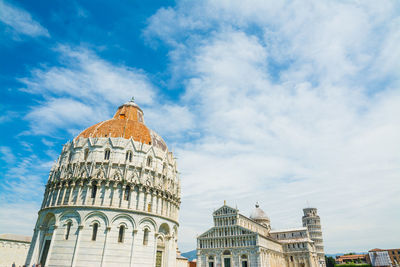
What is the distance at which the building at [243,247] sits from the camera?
216ft

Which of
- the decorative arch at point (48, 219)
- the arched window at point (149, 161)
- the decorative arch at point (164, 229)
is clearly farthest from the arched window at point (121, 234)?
the arched window at point (149, 161)

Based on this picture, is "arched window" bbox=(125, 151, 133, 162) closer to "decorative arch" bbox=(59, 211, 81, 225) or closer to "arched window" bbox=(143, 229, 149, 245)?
"decorative arch" bbox=(59, 211, 81, 225)

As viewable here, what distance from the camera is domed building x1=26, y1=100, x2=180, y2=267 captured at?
30.3 m

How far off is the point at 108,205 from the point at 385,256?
130614 millimetres

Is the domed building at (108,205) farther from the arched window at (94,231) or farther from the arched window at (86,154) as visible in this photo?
the arched window at (94,231)

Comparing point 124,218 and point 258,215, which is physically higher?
point 258,215

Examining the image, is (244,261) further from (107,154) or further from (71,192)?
(71,192)

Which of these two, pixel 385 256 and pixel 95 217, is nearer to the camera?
pixel 95 217

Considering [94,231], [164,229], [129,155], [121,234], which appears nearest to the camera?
[94,231]

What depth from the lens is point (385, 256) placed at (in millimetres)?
112500

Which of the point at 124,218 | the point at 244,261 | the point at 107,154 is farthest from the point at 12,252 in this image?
the point at 244,261

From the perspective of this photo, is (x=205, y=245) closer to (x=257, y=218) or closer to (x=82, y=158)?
(x=257, y=218)

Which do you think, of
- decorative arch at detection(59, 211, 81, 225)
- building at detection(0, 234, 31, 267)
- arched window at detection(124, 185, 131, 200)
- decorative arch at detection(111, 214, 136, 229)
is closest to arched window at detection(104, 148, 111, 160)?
arched window at detection(124, 185, 131, 200)

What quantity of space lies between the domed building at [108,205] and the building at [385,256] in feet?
383
